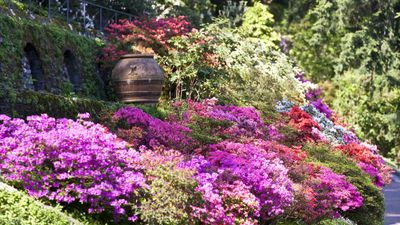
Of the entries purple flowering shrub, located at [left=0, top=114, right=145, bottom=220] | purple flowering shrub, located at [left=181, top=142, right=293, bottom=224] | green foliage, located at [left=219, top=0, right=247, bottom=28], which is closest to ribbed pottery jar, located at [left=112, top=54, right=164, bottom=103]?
purple flowering shrub, located at [left=181, top=142, right=293, bottom=224]

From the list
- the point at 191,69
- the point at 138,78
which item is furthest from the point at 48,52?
the point at 191,69

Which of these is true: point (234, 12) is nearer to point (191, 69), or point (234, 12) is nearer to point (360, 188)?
point (191, 69)

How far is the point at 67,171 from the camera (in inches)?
321

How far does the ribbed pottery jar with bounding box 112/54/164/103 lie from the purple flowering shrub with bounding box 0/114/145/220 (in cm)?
736

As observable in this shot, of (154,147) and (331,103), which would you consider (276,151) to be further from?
(331,103)

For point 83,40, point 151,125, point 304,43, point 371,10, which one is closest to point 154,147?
point 151,125

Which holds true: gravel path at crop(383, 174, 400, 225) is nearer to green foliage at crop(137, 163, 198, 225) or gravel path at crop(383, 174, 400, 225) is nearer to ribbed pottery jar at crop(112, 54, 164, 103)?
ribbed pottery jar at crop(112, 54, 164, 103)

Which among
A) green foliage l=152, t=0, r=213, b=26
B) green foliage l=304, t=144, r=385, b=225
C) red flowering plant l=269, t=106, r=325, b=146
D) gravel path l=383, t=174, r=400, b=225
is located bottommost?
gravel path l=383, t=174, r=400, b=225

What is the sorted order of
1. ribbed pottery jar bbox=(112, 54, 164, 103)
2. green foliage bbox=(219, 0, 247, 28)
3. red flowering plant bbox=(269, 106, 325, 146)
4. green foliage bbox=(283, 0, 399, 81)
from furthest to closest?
1. green foliage bbox=(219, 0, 247, 28)
2. green foliage bbox=(283, 0, 399, 81)
3. ribbed pottery jar bbox=(112, 54, 164, 103)
4. red flowering plant bbox=(269, 106, 325, 146)

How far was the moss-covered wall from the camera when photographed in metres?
13.2

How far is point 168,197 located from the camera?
822 cm

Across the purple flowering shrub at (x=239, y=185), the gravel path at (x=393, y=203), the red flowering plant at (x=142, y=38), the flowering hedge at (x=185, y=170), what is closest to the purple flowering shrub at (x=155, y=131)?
the flowering hedge at (x=185, y=170)

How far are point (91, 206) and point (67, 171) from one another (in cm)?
46

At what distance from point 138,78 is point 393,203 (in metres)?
8.40
